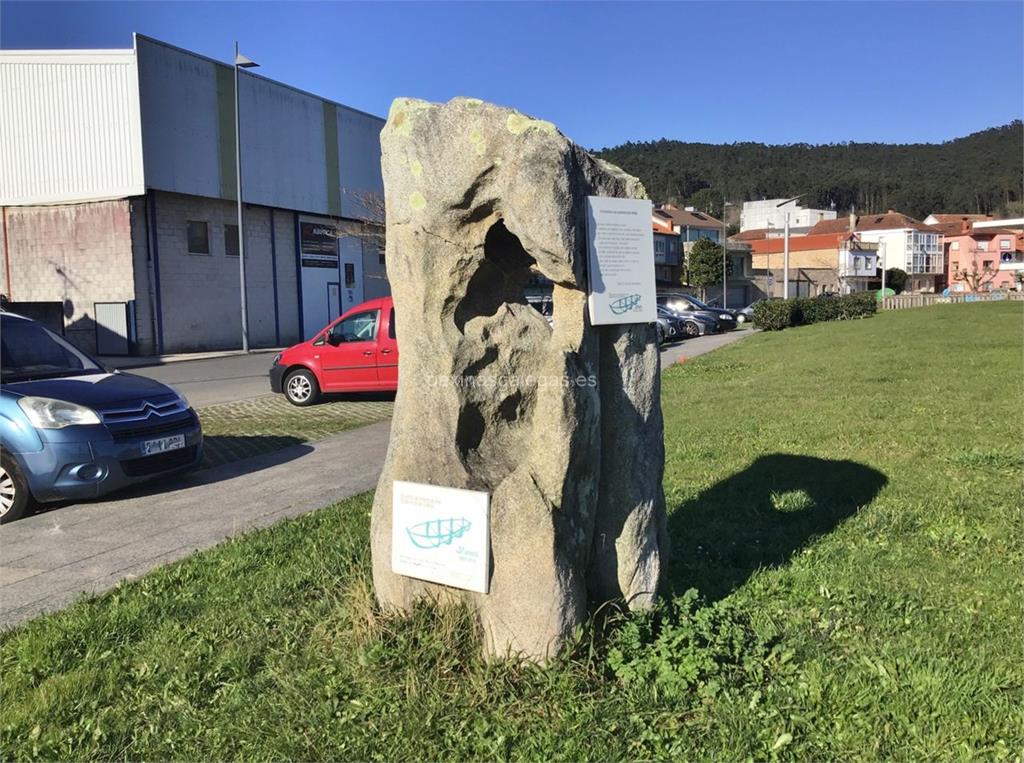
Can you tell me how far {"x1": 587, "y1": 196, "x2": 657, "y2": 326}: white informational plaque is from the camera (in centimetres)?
342

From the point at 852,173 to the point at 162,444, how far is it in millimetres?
144605

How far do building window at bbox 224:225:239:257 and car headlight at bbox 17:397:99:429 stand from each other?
84.1 feet

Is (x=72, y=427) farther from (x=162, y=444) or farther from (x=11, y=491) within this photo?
(x=162, y=444)

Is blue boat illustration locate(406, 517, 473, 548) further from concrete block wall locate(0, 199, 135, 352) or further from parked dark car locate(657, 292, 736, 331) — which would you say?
parked dark car locate(657, 292, 736, 331)

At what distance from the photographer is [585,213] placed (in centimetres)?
338

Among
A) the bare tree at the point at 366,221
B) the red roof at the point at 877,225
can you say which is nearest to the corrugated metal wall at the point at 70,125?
the bare tree at the point at 366,221

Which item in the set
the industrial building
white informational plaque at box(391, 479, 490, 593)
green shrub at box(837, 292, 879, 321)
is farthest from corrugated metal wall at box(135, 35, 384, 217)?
A: white informational plaque at box(391, 479, 490, 593)

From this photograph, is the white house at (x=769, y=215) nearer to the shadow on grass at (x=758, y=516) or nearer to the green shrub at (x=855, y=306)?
the green shrub at (x=855, y=306)

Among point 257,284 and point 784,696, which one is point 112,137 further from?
point 784,696

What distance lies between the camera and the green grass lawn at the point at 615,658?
290cm

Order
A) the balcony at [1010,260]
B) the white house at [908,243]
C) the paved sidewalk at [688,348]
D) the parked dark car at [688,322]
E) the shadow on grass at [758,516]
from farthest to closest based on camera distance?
1. the white house at [908,243]
2. the balcony at [1010,260]
3. the parked dark car at [688,322]
4. the paved sidewalk at [688,348]
5. the shadow on grass at [758,516]

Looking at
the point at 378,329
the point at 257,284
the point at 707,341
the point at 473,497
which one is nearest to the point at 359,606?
the point at 473,497

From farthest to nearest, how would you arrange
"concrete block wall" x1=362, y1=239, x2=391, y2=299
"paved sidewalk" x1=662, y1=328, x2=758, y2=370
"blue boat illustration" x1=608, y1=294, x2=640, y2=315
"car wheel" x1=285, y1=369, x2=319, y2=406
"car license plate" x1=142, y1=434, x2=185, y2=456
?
1. "concrete block wall" x1=362, y1=239, x2=391, y2=299
2. "paved sidewalk" x1=662, y1=328, x2=758, y2=370
3. "car wheel" x1=285, y1=369, x2=319, y2=406
4. "car license plate" x1=142, y1=434, x2=185, y2=456
5. "blue boat illustration" x1=608, y1=294, x2=640, y2=315

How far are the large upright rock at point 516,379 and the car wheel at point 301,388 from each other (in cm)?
1064
